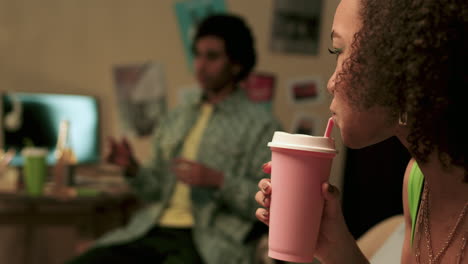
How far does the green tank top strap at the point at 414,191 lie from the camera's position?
0.74 meters

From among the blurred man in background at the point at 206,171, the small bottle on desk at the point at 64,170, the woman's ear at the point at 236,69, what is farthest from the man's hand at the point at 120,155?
the woman's ear at the point at 236,69

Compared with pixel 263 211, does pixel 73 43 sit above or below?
above

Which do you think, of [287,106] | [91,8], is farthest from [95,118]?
[287,106]

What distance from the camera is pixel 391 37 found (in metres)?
0.56

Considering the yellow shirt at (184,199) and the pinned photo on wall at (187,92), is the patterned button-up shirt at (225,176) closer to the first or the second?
the yellow shirt at (184,199)

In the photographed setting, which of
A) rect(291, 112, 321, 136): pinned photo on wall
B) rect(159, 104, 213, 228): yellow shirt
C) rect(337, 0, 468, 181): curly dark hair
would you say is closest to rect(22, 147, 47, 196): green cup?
rect(159, 104, 213, 228): yellow shirt

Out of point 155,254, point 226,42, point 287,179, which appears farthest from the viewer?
point 226,42

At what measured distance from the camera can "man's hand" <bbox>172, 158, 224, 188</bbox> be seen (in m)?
A: 1.63

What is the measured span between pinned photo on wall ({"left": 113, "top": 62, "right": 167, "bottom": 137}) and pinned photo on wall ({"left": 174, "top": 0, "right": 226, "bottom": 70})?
0.16 m

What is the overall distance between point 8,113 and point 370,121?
215cm

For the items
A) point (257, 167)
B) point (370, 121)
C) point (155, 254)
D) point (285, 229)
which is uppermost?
point (370, 121)

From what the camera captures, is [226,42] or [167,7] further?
[167,7]

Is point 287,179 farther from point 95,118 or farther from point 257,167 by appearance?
point 95,118

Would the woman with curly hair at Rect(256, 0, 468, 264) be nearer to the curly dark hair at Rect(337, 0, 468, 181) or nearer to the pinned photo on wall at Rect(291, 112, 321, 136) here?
the curly dark hair at Rect(337, 0, 468, 181)
